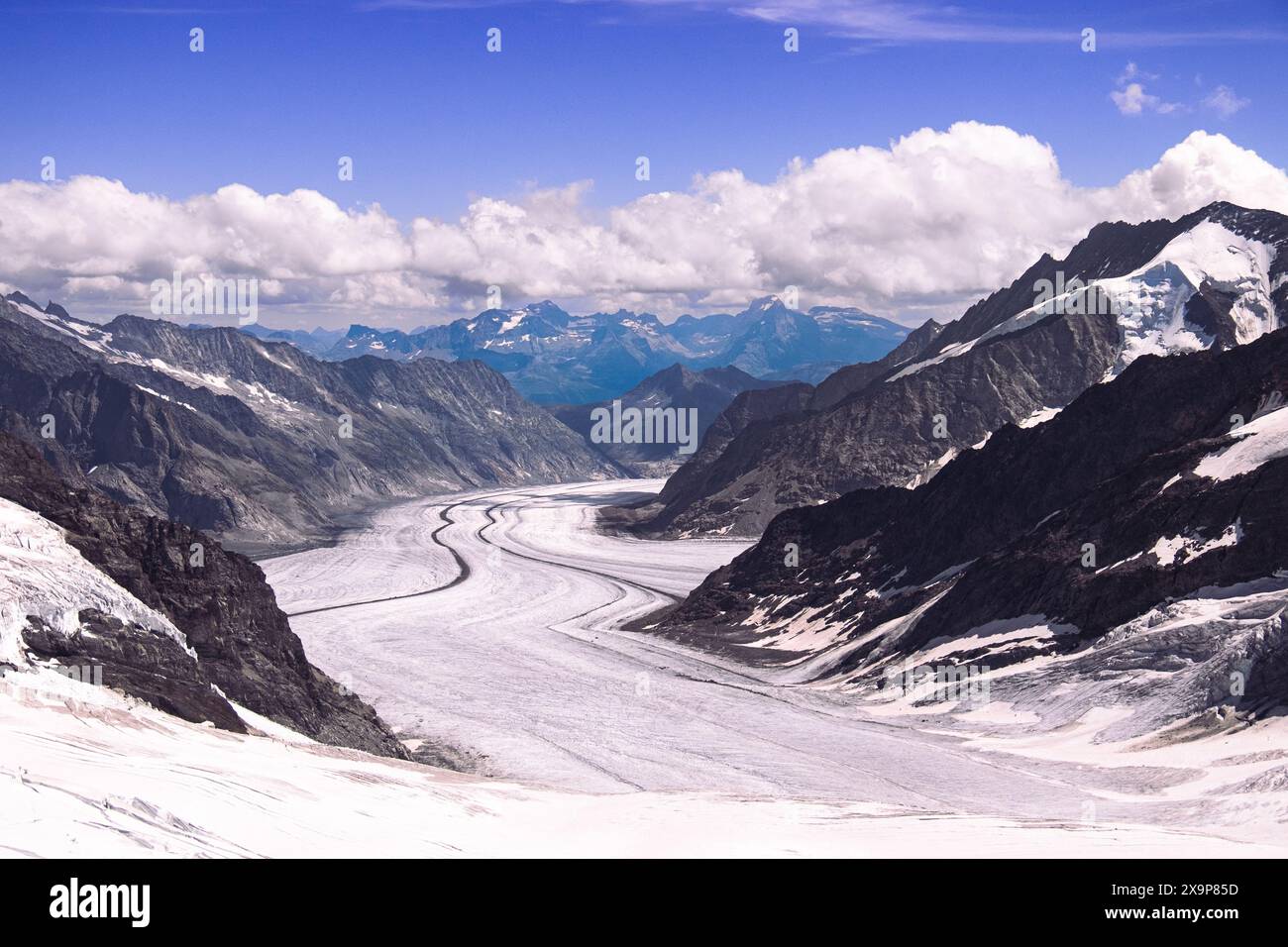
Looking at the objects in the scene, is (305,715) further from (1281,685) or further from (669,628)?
(669,628)

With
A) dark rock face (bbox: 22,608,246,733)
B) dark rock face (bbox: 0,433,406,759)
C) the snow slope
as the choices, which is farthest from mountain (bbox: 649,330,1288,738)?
dark rock face (bbox: 22,608,246,733)

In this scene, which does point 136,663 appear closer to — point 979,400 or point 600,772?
point 600,772

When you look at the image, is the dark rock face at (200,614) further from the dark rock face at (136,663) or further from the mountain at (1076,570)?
the mountain at (1076,570)

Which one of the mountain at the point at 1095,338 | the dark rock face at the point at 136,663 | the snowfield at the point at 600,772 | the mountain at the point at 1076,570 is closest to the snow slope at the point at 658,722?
the snowfield at the point at 600,772

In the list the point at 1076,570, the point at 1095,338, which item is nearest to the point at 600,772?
the point at 1076,570
